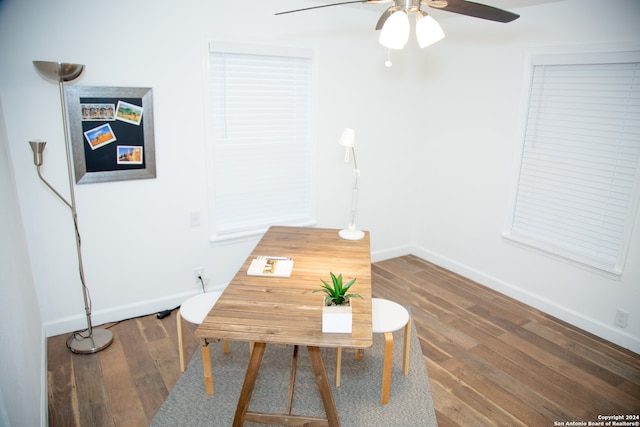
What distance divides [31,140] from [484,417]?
10.8 ft

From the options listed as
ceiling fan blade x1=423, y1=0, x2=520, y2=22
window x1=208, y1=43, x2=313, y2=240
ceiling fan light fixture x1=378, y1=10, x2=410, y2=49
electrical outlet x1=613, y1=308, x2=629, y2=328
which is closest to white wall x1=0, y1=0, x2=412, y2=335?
window x1=208, y1=43, x2=313, y2=240

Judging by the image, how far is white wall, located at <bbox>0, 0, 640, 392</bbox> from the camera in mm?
2816

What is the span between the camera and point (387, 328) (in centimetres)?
245

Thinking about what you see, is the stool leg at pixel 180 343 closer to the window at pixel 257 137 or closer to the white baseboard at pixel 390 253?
the window at pixel 257 137

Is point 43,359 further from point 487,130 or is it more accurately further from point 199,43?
point 487,130

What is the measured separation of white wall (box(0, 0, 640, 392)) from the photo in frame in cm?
7

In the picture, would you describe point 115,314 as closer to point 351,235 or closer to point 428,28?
point 351,235

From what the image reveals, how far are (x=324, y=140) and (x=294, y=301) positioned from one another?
206cm

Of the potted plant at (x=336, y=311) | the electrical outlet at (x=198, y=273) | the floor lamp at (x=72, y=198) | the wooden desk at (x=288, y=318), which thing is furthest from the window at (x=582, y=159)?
the floor lamp at (x=72, y=198)

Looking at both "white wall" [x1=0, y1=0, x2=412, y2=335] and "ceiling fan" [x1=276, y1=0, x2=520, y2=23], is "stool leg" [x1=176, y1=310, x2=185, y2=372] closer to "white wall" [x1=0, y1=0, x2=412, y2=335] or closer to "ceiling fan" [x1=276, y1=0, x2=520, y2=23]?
"white wall" [x1=0, y1=0, x2=412, y2=335]

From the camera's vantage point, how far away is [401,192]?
4.66m

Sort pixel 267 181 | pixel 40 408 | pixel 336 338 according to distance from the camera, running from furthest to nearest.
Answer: pixel 267 181 → pixel 40 408 → pixel 336 338

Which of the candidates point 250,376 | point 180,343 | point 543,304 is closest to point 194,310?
point 180,343

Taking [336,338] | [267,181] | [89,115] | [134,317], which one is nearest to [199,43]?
[89,115]
